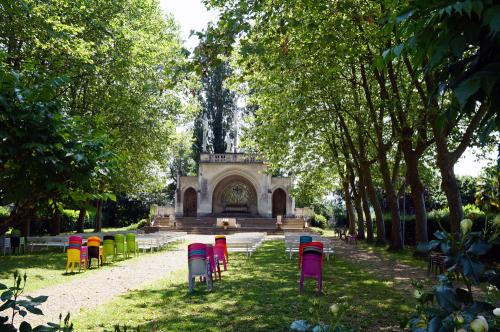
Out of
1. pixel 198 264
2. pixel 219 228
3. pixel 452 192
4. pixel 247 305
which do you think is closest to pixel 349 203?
pixel 219 228

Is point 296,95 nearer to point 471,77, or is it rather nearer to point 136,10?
point 136,10

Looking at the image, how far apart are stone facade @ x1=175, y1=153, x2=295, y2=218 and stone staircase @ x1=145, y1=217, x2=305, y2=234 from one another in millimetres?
2750

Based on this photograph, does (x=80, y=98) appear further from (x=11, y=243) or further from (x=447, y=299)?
(x=447, y=299)

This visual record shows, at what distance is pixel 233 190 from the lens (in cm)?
4581

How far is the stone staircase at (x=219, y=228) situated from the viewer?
35000 mm

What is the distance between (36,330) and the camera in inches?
104

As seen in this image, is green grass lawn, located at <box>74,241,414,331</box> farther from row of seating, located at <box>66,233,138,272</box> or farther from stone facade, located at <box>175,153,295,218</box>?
stone facade, located at <box>175,153,295,218</box>

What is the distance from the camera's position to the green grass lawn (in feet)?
21.4

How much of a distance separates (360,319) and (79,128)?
519cm

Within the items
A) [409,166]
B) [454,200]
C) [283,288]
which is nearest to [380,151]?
[409,166]

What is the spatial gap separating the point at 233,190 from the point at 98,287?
35.9 metres

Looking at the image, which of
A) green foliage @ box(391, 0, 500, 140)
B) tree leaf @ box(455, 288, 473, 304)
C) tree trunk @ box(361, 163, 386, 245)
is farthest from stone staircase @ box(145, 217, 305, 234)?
green foliage @ box(391, 0, 500, 140)

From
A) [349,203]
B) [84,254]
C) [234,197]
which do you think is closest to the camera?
[84,254]

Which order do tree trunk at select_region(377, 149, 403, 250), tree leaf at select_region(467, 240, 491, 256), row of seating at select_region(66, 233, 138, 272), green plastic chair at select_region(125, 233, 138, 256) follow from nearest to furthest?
tree leaf at select_region(467, 240, 491, 256) → row of seating at select_region(66, 233, 138, 272) → green plastic chair at select_region(125, 233, 138, 256) → tree trunk at select_region(377, 149, 403, 250)
